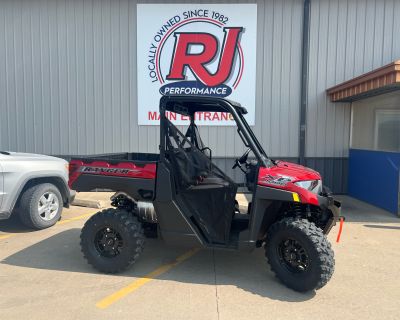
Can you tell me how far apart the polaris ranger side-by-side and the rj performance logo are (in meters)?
4.98

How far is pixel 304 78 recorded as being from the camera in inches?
348

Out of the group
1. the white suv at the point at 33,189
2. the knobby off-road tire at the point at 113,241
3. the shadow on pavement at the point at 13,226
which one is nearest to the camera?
the knobby off-road tire at the point at 113,241

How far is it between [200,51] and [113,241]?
20.8 ft

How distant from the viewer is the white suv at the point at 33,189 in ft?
17.2

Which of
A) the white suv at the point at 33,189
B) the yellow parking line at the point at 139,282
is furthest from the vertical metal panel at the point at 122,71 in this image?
the yellow parking line at the point at 139,282

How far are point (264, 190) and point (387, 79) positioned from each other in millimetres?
4002

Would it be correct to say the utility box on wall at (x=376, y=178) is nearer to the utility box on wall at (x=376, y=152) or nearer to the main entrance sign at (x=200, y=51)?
the utility box on wall at (x=376, y=152)

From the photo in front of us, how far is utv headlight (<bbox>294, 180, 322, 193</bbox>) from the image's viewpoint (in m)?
3.58

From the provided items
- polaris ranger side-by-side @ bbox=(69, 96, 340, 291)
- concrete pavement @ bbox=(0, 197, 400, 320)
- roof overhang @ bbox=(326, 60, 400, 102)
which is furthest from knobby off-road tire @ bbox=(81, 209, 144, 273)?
roof overhang @ bbox=(326, 60, 400, 102)

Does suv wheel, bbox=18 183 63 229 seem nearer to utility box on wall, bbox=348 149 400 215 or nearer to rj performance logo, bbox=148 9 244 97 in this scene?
rj performance logo, bbox=148 9 244 97

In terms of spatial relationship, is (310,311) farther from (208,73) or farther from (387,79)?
(208,73)

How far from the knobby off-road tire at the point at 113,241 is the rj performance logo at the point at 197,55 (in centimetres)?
555

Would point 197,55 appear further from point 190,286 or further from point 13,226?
point 190,286

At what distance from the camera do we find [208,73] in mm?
8938
